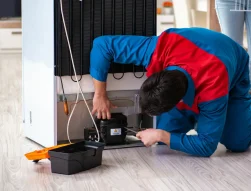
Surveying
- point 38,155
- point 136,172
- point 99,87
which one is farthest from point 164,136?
point 38,155

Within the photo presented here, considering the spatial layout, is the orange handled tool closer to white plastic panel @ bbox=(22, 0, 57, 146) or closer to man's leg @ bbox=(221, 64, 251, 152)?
white plastic panel @ bbox=(22, 0, 57, 146)

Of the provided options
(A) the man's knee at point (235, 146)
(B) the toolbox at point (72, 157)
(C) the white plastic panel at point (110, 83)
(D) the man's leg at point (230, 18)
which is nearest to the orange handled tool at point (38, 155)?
(B) the toolbox at point (72, 157)

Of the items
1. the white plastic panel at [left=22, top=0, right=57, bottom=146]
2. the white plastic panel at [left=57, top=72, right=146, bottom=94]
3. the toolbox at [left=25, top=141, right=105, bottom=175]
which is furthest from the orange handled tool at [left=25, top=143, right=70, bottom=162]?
the white plastic panel at [left=57, top=72, right=146, bottom=94]

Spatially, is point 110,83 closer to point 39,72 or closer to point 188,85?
point 39,72

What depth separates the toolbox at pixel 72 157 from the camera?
2.29m

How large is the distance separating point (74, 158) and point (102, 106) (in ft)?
1.31

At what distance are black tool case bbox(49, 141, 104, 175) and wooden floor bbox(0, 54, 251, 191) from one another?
3cm

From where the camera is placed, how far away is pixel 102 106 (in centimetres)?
263

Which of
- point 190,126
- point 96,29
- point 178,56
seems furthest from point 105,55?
point 190,126

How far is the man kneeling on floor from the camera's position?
7.61ft

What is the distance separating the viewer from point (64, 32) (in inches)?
99.6

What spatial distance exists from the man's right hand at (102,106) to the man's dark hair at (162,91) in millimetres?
324

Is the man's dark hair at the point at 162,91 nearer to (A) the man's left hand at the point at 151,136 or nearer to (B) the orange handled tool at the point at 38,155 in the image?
(A) the man's left hand at the point at 151,136

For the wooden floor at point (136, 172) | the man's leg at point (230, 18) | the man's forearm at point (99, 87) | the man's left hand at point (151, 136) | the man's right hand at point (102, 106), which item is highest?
the man's leg at point (230, 18)
